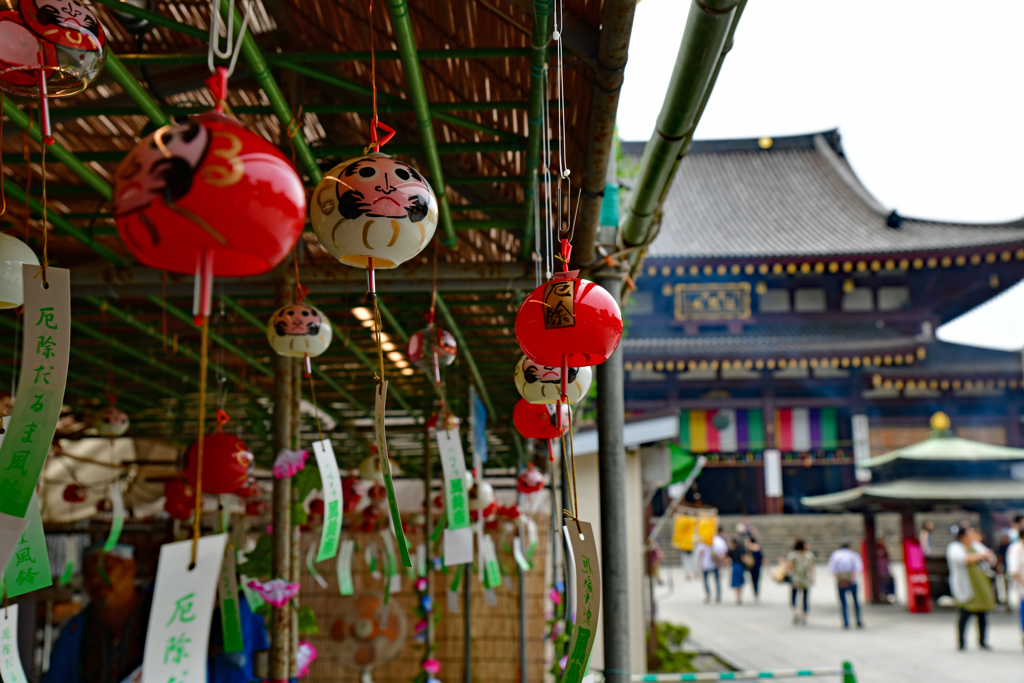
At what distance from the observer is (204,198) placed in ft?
4.33

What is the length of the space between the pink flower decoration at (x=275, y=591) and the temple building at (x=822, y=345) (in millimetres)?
16209

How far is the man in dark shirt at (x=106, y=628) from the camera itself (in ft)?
17.3

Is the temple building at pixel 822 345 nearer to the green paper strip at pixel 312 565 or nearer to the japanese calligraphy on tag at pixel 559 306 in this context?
Answer: the green paper strip at pixel 312 565

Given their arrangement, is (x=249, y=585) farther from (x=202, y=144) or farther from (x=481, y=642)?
(x=481, y=642)

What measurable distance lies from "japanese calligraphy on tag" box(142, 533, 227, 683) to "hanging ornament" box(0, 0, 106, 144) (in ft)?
3.93

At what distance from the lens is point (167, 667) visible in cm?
207

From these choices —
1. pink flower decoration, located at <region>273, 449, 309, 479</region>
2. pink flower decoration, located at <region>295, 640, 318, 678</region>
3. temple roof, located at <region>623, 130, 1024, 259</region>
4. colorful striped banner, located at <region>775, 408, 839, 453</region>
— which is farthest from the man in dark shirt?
colorful striped banner, located at <region>775, 408, 839, 453</region>

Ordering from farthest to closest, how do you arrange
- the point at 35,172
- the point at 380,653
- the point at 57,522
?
the point at 57,522, the point at 380,653, the point at 35,172

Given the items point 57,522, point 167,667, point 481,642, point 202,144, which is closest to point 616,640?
point 167,667

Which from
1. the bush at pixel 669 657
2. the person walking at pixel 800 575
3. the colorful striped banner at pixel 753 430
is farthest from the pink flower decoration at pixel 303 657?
the colorful striped banner at pixel 753 430

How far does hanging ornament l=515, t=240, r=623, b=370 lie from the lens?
2.27 meters

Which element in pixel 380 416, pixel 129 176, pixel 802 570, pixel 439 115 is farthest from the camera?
pixel 802 570

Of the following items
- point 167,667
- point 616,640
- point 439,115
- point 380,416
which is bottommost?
point 616,640

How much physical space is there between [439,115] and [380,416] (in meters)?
1.78
